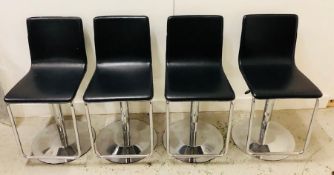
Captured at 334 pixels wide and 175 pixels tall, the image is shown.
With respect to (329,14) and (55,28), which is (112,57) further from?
(329,14)

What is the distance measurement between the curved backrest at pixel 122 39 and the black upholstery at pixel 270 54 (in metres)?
0.61

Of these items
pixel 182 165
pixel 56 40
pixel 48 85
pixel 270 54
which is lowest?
pixel 182 165

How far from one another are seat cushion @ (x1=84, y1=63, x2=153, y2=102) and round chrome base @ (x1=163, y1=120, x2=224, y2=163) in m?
0.52

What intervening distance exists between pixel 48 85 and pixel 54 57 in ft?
0.86

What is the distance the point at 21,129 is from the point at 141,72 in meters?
1.04

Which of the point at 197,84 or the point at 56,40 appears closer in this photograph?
the point at 197,84

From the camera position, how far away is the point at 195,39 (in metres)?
1.97

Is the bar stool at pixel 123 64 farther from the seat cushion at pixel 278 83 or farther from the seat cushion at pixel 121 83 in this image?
the seat cushion at pixel 278 83

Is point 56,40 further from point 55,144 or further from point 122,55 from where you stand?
point 55,144

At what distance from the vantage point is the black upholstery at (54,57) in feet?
5.96

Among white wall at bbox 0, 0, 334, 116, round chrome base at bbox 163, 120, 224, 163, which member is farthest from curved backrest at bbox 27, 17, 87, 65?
round chrome base at bbox 163, 120, 224, 163

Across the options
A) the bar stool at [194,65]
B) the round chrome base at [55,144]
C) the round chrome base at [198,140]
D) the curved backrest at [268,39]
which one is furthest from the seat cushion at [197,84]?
the round chrome base at [55,144]

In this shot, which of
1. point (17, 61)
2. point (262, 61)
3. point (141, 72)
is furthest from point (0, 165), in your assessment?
point (262, 61)

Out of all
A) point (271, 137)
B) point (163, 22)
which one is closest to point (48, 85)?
point (163, 22)
